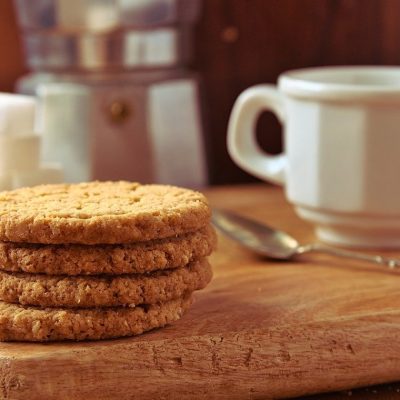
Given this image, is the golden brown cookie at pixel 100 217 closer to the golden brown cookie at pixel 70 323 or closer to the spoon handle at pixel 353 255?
the golden brown cookie at pixel 70 323

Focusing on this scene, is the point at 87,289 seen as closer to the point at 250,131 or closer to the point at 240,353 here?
the point at 240,353

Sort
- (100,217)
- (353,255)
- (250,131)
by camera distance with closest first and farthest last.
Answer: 1. (100,217)
2. (353,255)
3. (250,131)

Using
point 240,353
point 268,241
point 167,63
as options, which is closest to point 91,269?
point 240,353

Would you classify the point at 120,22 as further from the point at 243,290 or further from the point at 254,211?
the point at 243,290

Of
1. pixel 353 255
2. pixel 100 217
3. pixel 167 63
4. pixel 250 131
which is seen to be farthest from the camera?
pixel 167 63

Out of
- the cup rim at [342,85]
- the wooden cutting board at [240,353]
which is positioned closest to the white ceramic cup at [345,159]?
the cup rim at [342,85]

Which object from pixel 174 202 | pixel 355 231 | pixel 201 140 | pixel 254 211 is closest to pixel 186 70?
pixel 201 140
